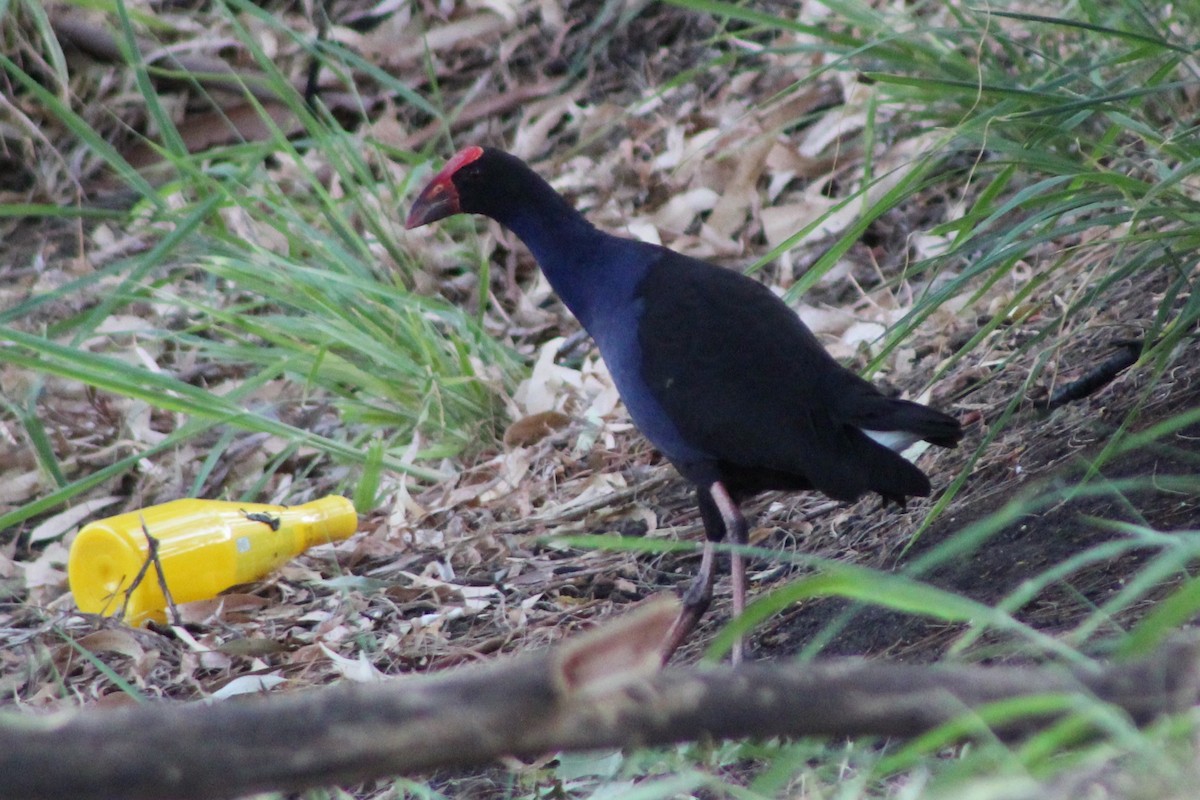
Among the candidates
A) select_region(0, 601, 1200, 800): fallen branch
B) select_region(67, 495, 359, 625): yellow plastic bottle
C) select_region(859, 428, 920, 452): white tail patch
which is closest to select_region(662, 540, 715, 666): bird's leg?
select_region(859, 428, 920, 452): white tail patch

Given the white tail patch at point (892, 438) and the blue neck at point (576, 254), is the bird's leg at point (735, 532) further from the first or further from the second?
the blue neck at point (576, 254)

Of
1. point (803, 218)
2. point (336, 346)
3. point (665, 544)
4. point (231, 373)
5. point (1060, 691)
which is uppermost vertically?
point (1060, 691)

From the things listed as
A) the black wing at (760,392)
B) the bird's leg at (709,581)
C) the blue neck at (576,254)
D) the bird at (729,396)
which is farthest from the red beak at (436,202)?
the bird's leg at (709,581)

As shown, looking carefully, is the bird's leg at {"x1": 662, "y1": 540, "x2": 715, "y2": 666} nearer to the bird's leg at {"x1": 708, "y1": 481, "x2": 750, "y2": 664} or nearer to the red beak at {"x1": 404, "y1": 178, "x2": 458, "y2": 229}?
the bird's leg at {"x1": 708, "y1": 481, "x2": 750, "y2": 664}

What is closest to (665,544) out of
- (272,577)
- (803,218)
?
(272,577)

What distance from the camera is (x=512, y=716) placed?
98cm

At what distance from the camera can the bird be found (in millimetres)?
2525

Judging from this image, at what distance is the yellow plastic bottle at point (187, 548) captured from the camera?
10.1ft

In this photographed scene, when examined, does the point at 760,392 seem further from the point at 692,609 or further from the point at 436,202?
the point at 436,202

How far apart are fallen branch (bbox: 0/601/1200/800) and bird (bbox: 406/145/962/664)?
1.38m

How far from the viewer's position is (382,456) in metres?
3.62

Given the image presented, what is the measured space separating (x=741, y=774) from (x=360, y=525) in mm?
1763

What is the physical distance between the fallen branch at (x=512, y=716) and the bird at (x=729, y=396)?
54.4 inches

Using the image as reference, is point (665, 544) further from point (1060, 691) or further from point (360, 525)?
point (360, 525)
